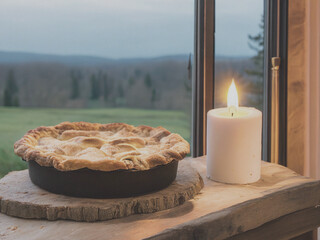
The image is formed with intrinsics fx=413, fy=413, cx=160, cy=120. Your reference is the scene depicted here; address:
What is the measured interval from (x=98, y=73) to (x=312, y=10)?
3.08ft

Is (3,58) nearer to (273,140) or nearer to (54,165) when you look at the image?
(54,165)

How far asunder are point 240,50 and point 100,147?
2.89 ft

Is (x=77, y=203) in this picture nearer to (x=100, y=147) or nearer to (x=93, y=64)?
(x=100, y=147)

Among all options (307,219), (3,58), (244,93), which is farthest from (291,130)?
(3,58)

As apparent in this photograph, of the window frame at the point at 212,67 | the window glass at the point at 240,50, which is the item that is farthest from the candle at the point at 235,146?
the window glass at the point at 240,50

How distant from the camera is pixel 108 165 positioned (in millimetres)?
878

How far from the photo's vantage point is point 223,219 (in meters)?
0.90

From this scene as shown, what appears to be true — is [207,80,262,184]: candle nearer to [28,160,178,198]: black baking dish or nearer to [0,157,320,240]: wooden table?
[0,157,320,240]: wooden table

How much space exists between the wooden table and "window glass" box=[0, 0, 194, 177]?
448 millimetres

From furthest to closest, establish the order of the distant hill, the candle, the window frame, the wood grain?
the wood grain, the window frame, the distant hill, the candle

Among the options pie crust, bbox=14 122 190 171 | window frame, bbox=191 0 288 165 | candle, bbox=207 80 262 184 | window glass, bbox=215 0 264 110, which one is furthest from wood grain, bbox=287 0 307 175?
pie crust, bbox=14 122 190 171

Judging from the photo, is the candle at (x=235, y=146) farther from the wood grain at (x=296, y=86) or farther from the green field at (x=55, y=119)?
the wood grain at (x=296, y=86)

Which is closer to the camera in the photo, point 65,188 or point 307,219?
point 65,188

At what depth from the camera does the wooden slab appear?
88 cm
